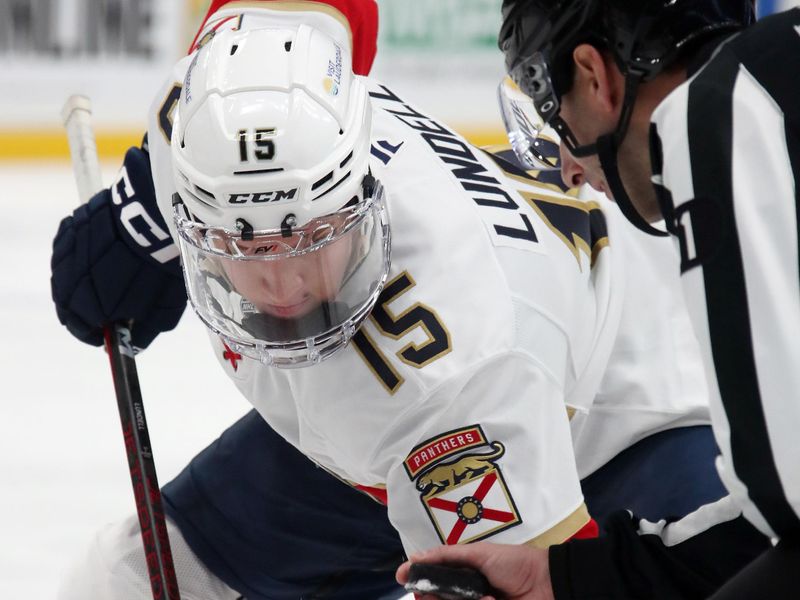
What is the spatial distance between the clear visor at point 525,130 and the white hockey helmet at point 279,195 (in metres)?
0.33

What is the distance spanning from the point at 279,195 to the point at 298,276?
129 mm

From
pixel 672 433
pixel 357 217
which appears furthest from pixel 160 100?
pixel 672 433

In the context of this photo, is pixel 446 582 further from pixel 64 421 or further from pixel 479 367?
pixel 64 421

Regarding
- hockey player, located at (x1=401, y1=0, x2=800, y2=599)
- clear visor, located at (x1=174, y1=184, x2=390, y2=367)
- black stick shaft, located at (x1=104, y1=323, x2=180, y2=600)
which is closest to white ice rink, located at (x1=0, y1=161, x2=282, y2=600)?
black stick shaft, located at (x1=104, y1=323, x2=180, y2=600)

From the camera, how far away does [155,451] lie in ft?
9.30

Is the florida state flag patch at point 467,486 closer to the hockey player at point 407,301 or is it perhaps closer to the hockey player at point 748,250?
the hockey player at point 407,301

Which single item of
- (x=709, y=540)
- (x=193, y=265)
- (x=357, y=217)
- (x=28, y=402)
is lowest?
(x=28, y=402)

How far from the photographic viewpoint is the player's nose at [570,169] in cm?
178

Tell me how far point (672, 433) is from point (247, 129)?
3.02 feet

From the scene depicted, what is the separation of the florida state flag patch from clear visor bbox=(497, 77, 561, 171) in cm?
59

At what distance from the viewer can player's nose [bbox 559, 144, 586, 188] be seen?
5.83 ft

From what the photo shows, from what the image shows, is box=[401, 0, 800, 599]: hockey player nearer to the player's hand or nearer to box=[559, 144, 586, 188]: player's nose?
the player's hand

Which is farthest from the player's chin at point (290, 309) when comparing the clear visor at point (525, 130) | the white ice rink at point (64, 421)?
the white ice rink at point (64, 421)

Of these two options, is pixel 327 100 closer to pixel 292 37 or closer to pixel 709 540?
pixel 292 37
